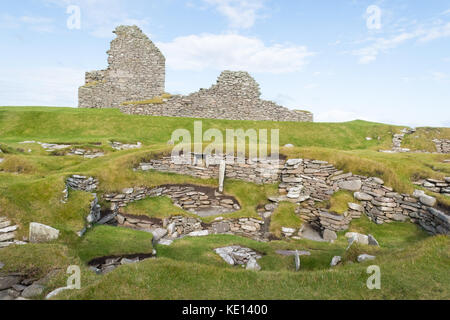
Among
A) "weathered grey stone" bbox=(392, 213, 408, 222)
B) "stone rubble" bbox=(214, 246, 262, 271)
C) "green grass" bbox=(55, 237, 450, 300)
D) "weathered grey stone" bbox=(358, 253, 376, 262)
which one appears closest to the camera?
"green grass" bbox=(55, 237, 450, 300)

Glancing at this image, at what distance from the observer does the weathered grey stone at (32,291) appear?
22.1 ft

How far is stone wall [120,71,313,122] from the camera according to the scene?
3206 cm

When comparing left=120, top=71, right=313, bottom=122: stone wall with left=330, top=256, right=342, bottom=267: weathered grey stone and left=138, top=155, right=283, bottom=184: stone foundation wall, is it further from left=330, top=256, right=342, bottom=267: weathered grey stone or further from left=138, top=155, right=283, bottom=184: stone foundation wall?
left=330, top=256, right=342, bottom=267: weathered grey stone

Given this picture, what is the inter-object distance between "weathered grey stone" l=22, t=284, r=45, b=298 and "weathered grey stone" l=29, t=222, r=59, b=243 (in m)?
2.92

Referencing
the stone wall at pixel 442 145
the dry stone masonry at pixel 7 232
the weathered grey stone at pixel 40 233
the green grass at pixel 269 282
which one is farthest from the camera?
the stone wall at pixel 442 145

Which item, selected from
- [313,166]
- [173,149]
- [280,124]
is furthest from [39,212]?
[280,124]

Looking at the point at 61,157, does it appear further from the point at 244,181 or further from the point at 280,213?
the point at 280,213

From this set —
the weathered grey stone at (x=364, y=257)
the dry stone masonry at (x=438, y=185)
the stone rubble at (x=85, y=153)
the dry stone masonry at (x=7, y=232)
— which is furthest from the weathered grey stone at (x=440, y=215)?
the stone rubble at (x=85, y=153)

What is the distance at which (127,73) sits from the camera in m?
37.4

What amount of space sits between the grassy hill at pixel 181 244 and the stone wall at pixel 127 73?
12.8 metres

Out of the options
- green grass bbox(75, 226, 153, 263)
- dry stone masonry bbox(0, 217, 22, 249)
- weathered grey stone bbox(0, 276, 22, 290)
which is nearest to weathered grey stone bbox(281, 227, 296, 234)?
green grass bbox(75, 226, 153, 263)

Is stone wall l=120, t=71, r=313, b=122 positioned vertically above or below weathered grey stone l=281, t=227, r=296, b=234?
above

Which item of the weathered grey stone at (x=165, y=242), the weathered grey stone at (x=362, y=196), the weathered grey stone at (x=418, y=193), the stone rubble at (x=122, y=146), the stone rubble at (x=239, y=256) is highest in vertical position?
the stone rubble at (x=122, y=146)

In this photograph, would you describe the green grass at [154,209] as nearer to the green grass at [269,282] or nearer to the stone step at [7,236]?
the stone step at [7,236]
